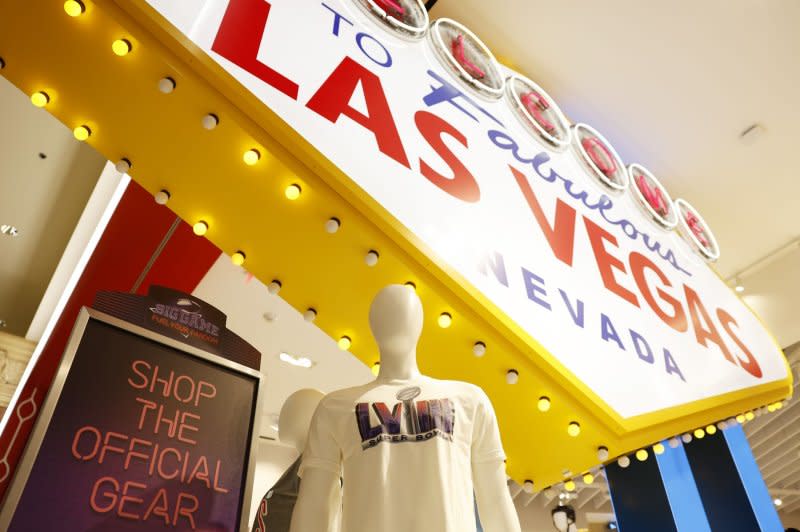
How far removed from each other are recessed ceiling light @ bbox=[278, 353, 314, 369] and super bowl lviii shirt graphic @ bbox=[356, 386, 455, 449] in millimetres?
4401

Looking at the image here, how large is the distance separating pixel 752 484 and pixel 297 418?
9.95ft

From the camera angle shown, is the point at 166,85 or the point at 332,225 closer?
the point at 166,85

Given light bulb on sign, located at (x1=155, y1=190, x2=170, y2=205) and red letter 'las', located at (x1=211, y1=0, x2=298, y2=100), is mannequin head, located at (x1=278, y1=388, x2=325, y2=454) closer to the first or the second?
light bulb on sign, located at (x1=155, y1=190, x2=170, y2=205)

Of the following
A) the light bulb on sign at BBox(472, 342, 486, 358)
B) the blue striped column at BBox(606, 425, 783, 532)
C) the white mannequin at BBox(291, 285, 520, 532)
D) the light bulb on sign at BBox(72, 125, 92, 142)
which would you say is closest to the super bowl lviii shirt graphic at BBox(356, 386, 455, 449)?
the white mannequin at BBox(291, 285, 520, 532)

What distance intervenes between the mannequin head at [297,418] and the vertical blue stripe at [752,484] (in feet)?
9.33

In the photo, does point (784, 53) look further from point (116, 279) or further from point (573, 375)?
point (116, 279)

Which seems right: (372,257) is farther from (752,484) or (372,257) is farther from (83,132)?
(752,484)

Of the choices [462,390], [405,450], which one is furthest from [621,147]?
[405,450]

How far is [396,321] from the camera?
155cm

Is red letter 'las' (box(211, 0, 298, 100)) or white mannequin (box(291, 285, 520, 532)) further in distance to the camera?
red letter 'las' (box(211, 0, 298, 100))

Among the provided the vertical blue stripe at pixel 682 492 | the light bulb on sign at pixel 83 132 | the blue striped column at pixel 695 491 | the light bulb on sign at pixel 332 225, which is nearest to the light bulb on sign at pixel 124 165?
the light bulb on sign at pixel 83 132

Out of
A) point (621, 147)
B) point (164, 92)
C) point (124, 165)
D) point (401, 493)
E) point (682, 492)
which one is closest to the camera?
point (401, 493)

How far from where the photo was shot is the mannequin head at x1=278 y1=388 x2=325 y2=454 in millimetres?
2066

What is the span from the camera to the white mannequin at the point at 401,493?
1.34 m
